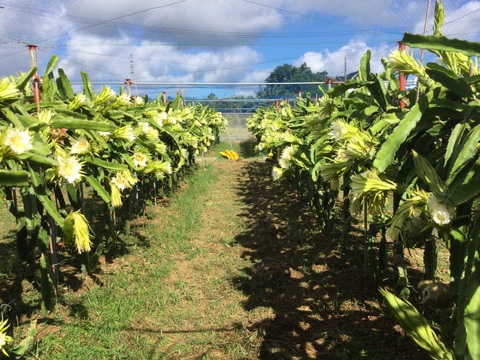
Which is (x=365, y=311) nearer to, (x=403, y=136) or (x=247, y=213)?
(x=403, y=136)

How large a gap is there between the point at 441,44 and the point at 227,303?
6.74ft

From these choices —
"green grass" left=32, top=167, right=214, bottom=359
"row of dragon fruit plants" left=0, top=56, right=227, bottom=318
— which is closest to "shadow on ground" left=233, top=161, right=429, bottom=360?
"green grass" left=32, top=167, right=214, bottom=359

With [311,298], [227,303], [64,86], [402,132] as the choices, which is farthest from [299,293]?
[64,86]

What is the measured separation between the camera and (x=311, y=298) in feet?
8.31

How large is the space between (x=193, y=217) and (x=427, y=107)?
3677mm

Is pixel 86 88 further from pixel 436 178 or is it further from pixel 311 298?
pixel 436 178

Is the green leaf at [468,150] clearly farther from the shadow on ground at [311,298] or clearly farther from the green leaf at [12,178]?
the shadow on ground at [311,298]

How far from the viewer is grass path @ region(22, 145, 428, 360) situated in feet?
6.72

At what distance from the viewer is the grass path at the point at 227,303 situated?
2047 mm

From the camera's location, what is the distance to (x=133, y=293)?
2.72 meters

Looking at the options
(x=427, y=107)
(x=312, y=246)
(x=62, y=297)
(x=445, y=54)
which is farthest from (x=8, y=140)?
(x=312, y=246)

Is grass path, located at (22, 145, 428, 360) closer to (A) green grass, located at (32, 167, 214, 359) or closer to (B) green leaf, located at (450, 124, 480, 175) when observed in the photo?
(A) green grass, located at (32, 167, 214, 359)

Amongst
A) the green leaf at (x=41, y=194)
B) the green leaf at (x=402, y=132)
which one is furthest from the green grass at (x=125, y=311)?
the green leaf at (x=402, y=132)

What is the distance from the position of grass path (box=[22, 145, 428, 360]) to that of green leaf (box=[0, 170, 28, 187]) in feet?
4.34
